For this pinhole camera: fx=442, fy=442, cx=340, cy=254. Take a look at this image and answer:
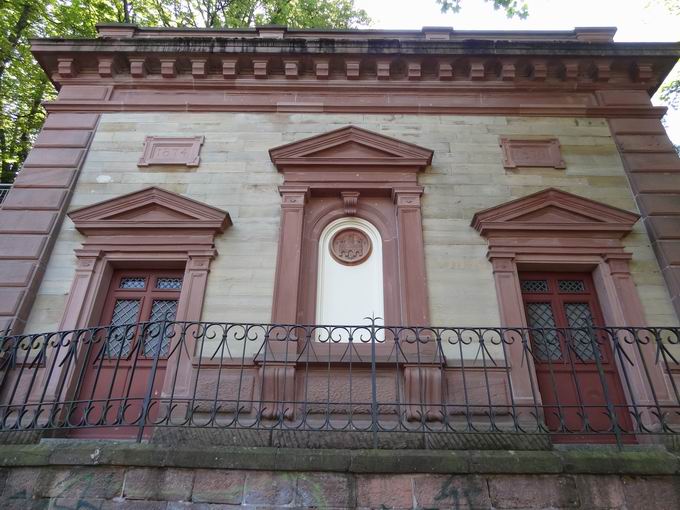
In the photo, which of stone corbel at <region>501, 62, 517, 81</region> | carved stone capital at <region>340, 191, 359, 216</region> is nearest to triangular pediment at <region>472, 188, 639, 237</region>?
carved stone capital at <region>340, 191, 359, 216</region>

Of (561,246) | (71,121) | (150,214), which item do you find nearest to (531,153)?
(561,246)

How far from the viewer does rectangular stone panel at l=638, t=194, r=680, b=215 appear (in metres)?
7.47

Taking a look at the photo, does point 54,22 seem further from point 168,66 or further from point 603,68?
point 603,68

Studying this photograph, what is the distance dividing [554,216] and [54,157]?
353 inches

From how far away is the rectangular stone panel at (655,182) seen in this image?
25.3 ft

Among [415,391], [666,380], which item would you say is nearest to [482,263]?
[415,391]

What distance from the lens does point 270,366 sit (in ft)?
20.3

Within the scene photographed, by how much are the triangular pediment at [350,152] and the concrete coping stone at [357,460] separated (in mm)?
5127

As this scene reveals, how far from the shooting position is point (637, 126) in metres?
8.42

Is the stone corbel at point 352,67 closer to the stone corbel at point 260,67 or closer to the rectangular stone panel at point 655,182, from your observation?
the stone corbel at point 260,67

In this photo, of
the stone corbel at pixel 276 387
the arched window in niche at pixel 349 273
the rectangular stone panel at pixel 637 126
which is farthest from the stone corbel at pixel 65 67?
the rectangular stone panel at pixel 637 126

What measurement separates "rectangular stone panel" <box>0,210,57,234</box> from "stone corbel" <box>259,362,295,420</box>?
4504 millimetres

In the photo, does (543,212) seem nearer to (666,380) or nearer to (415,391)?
(666,380)

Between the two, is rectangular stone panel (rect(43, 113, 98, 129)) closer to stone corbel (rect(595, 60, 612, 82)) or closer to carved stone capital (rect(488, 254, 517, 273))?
carved stone capital (rect(488, 254, 517, 273))
